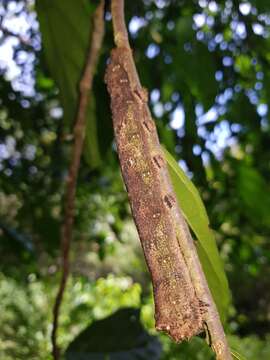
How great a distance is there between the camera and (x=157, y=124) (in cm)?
108

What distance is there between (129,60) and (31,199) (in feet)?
4.14

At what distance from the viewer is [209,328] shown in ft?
0.82

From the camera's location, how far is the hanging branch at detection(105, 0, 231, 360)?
250 mm

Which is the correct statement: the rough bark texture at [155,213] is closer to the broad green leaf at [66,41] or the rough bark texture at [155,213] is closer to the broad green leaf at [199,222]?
the broad green leaf at [199,222]

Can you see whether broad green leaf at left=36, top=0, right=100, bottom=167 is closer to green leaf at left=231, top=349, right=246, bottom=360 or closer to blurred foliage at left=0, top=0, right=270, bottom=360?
blurred foliage at left=0, top=0, right=270, bottom=360

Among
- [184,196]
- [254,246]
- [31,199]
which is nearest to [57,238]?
[31,199]

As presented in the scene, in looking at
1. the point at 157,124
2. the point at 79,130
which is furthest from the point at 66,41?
the point at 157,124

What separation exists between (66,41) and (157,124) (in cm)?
37

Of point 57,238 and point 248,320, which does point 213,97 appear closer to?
point 57,238

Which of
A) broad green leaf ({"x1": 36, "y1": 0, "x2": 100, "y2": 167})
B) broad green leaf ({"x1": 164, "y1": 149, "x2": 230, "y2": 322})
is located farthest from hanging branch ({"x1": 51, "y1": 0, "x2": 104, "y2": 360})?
broad green leaf ({"x1": 164, "y1": 149, "x2": 230, "y2": 322})

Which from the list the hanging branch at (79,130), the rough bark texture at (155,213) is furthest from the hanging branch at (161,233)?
the hanging branch at (79,130)

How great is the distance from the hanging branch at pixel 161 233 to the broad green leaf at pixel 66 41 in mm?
402

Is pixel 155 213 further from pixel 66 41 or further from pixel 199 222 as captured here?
pixel 66 41

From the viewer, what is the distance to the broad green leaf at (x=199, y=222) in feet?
1.09
